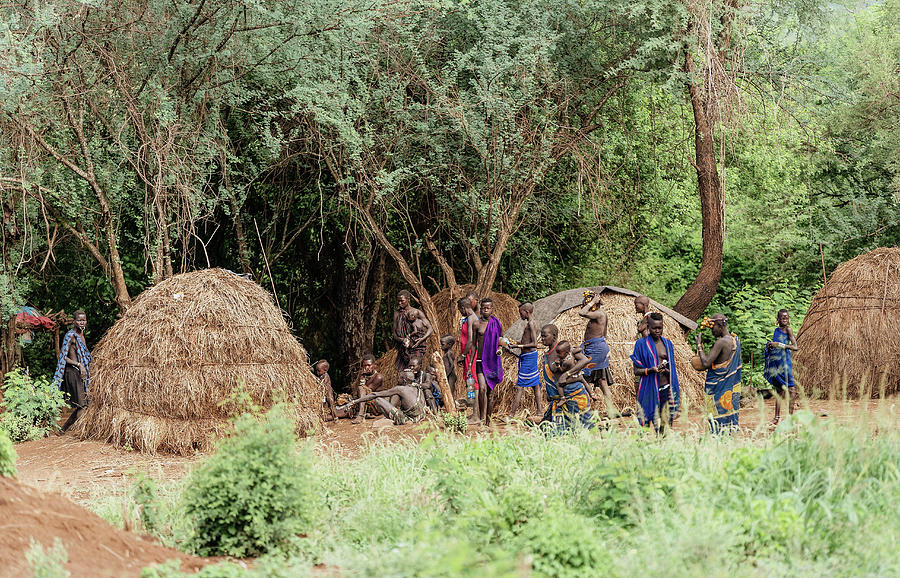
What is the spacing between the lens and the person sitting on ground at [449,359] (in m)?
12.9

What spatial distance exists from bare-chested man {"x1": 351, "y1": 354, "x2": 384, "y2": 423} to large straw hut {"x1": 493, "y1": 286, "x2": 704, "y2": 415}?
5.41 ft

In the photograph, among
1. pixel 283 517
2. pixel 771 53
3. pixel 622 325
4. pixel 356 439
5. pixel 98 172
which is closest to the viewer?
pixel 283 517

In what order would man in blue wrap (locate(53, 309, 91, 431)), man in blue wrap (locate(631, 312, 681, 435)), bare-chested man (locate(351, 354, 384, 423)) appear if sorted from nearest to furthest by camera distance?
man in blue wrap (locate(631, 312, 681, 435)), man in blue wrap (locate(53, 309, 91, 431)), bare-chested man (locate(351, 354, 384, 423))

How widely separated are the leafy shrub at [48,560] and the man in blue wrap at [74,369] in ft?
25.4

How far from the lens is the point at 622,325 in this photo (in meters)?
12.5

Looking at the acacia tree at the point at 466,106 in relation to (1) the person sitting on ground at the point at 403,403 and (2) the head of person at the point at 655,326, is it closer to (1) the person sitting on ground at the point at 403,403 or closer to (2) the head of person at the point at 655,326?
(1) the person sitting on ground at the point at 403,403

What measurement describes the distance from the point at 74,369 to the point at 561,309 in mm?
6446

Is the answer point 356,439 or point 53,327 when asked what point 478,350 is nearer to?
point 356,439

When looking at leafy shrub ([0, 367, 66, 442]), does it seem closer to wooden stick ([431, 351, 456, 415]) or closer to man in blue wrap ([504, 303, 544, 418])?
wooden stick ([431, 351, 456, 415])

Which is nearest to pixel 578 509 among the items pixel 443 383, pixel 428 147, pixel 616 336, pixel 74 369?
pixel 443 383

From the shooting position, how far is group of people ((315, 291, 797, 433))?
8734 millimetres

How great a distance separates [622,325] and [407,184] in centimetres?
394

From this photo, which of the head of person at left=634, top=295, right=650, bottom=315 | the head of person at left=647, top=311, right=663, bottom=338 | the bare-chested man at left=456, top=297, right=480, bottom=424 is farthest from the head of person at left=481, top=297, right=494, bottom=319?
the head of person at left=647, top=311, right=663, bottom=338

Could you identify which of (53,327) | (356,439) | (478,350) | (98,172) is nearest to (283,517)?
(356,439)
